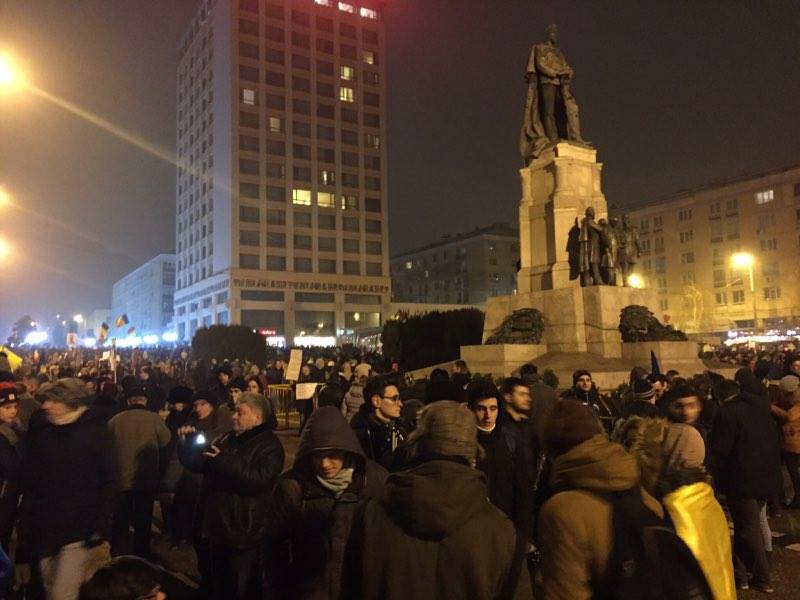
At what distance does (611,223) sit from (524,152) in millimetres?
4221

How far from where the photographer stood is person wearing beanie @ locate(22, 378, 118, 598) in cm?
433

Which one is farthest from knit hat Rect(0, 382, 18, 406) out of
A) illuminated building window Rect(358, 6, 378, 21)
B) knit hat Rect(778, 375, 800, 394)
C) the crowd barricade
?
illuminated building window Rect(358, 6, 378, 21)

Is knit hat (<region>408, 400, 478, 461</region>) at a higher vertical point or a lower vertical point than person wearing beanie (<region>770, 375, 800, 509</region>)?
higher

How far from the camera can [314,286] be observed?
7988 cm

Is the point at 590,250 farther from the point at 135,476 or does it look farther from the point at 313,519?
the point at 313,519

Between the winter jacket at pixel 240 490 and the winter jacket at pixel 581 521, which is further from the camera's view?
the winter jacket at pixel 240 490

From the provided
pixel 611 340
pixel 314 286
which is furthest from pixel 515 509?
pixel 314 286

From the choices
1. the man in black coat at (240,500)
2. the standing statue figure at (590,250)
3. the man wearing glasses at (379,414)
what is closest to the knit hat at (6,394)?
the man in black coat at (240,500)

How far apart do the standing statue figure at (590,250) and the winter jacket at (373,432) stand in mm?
13877

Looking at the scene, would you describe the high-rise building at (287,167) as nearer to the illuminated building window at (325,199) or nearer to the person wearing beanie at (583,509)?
the illuminated building window at (325,199)

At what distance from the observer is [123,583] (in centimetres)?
251

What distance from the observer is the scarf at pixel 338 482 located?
323 centimetres

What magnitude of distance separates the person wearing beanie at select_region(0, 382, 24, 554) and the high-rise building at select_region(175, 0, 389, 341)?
2721 inches

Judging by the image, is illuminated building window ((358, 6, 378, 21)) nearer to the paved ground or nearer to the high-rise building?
the high-rise building
